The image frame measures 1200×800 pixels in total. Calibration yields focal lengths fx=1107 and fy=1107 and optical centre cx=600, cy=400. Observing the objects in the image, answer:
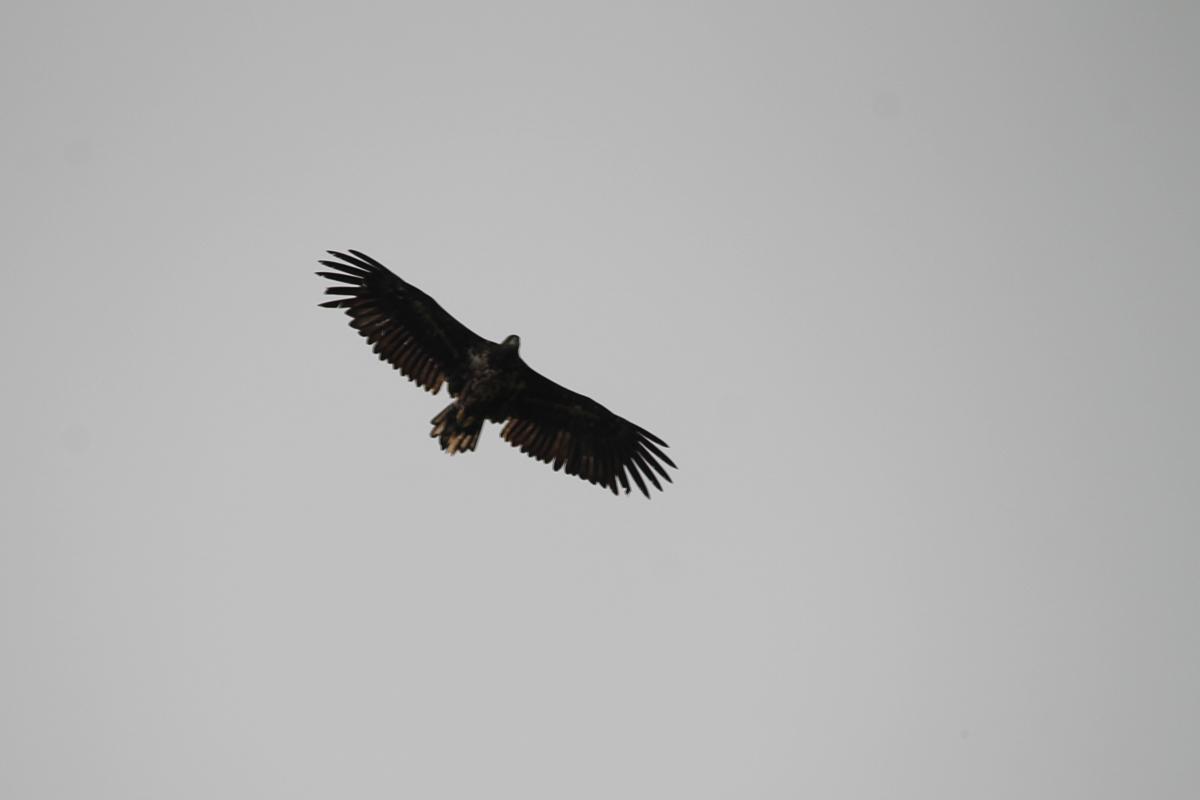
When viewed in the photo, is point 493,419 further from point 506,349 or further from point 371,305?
point 371,305

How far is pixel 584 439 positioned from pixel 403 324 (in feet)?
11.7

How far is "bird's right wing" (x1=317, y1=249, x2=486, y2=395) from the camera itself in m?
16.9

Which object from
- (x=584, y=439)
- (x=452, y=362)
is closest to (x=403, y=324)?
(x=452, y=362)

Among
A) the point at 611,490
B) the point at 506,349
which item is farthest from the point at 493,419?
the point at 611,490

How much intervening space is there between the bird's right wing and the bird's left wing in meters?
1.36

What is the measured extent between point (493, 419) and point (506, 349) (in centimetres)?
125

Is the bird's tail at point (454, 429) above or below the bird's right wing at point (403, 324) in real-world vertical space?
below

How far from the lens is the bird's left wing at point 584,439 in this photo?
17984mm

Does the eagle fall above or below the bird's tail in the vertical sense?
above

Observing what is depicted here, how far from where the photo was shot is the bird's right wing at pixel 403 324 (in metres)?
16.9

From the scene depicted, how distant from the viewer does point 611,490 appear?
60.9 feet

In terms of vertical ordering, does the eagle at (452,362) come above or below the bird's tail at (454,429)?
above

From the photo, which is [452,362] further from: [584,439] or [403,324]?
[584,439]

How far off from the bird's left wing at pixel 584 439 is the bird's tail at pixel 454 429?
3.34ft
